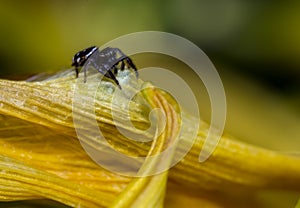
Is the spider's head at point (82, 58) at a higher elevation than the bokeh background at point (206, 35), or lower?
lower

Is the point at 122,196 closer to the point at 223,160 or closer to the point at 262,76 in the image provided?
the point at 223,160

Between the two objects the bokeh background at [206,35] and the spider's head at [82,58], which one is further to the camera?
the bokeh background at [206,35]

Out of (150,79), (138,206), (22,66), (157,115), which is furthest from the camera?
(22,66)

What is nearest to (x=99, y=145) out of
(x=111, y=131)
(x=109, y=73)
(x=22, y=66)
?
(x=111, y=131)

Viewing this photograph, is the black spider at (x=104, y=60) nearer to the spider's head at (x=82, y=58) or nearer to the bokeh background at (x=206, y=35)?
the spider's head at (x=82, y=58)

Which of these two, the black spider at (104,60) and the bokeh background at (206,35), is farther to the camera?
the bokeh background at (206,35)

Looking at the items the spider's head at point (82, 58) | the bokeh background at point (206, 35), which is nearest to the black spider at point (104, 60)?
the spider's head at point (82, 58)

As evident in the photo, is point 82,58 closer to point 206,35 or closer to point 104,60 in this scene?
point 104,60

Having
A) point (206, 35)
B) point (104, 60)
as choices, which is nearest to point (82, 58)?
point (104, 60)
